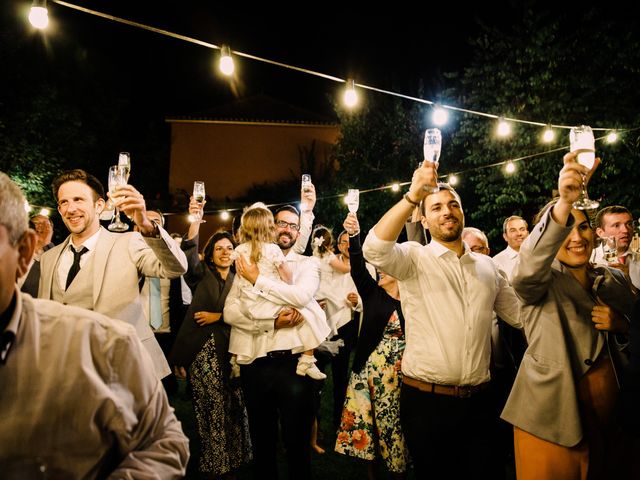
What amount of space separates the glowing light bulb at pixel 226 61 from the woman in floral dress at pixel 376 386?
231cm

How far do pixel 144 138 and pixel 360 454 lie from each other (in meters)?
28.6

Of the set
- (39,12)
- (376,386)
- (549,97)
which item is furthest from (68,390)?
(549,97)

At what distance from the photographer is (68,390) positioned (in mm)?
1279

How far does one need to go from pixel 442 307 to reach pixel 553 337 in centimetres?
63

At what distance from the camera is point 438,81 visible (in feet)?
54.1

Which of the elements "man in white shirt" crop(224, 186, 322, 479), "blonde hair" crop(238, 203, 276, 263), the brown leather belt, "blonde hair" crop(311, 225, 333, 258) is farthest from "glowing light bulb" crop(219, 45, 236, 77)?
the brown leather belt

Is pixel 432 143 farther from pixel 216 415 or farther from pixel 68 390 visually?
pixel 216 415

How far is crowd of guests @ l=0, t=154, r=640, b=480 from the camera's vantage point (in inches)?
51.2

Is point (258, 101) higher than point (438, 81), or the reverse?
point (258, 101)

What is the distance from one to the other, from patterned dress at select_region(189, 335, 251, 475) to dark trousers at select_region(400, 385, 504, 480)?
194 centimetres

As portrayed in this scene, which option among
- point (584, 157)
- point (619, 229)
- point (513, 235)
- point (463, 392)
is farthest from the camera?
point (513, 235)

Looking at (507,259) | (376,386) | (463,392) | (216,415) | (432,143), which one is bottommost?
(216,415)

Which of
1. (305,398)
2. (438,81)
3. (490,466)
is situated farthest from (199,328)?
(438,81)

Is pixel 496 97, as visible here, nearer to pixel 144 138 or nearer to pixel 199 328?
pixel 199 328
